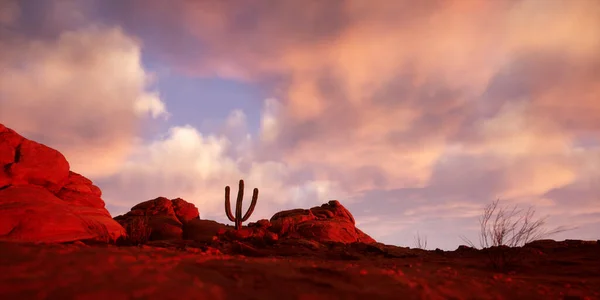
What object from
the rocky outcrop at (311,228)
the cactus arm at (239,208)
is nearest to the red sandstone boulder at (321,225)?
the rocky outcrop at (311,228)

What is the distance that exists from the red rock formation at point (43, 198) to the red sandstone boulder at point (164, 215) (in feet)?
15.2

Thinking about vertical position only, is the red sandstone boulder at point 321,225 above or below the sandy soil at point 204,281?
above

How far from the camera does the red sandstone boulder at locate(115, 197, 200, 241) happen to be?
2214cm

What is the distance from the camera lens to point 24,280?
12.1 ft

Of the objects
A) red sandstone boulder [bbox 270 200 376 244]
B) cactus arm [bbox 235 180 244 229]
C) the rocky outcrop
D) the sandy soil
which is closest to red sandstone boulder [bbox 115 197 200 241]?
the rocky outcrop

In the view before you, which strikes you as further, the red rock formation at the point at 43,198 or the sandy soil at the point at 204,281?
the red rock formation at the point at 43,198

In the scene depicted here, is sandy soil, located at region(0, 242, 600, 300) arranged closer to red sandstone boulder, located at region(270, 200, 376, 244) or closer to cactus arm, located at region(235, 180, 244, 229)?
red sandstone boulder, located at region(270, 200, 376, 244)

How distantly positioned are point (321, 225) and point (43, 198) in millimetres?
14049

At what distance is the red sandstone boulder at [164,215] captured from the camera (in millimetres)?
22141

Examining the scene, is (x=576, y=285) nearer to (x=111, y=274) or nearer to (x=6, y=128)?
(x=111, y=274)

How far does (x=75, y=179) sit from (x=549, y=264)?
57.2 ft

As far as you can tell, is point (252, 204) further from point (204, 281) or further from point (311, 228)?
point (204, 281)

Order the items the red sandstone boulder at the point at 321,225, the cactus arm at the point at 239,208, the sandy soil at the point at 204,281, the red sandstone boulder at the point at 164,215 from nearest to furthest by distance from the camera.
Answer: the sandy soil at the point at 204,281 → the red sandstone boulder at the point at 321,225 → the cactus arm at the point at 239,208 → the red sandstone boulder at the point at 164,215

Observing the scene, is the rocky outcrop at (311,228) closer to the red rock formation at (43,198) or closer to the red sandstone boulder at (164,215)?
the red sandstone boulder at (164,215)
